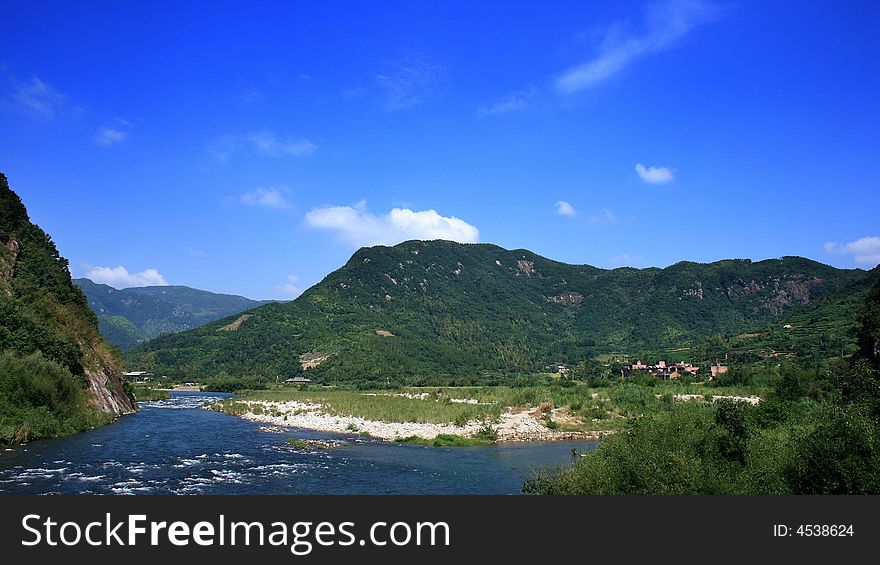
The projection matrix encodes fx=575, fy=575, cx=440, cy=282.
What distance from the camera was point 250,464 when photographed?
32.9m

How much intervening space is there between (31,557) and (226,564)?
12.8 ft

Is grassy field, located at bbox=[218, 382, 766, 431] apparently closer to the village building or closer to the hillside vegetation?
the hillside vegetation

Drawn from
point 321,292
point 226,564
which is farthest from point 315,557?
point 321,292

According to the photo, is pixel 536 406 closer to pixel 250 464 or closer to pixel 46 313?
pixel 250 464

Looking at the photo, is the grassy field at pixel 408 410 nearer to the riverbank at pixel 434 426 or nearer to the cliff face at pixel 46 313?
the riverbank at pixel 434 426

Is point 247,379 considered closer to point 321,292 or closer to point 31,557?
point 321,292

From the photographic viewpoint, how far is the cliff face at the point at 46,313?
4412cm

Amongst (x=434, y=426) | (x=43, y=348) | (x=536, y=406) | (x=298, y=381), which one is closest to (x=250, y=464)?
(x=434, y=426)

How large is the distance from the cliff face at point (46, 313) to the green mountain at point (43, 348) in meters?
0.07

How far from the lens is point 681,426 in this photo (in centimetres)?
2542

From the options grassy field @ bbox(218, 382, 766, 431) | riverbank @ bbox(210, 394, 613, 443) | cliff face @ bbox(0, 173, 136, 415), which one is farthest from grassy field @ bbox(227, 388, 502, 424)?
cliff face @ bbox(0, 173, 136, 415)

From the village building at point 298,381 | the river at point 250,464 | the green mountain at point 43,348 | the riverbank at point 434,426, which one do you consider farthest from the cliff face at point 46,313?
the village building at point 298,381

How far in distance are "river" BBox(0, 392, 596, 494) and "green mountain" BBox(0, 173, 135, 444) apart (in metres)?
2.37

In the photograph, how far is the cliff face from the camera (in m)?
44.1
